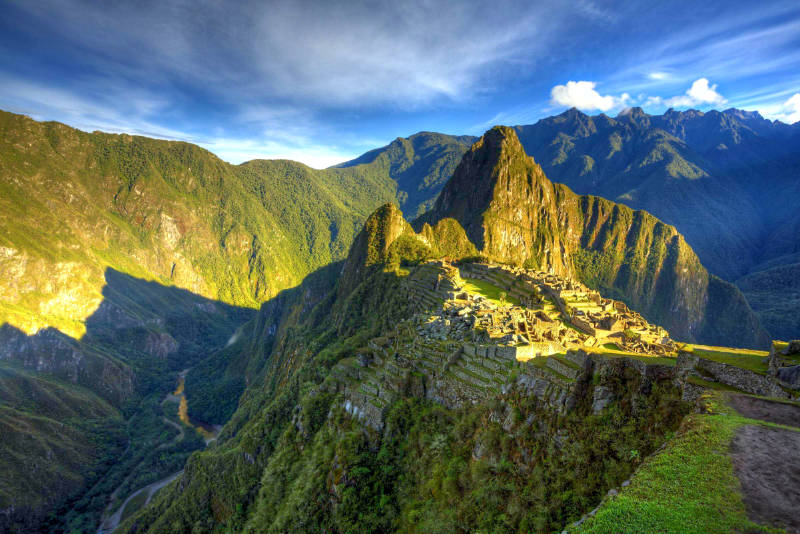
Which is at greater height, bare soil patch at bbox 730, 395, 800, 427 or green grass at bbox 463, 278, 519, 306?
green grass at bbox 463, 278, 519, 306

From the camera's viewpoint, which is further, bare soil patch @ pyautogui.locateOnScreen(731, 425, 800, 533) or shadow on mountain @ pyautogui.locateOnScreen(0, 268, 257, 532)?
shadow on mountain @ pyautogui.locateOnScreen(0, 268, 257, 532)

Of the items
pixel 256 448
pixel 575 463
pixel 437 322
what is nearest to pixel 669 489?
pixel 575 463

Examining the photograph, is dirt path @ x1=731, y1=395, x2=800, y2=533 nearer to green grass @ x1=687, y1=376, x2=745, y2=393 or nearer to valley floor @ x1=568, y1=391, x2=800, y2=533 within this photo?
valley floor @ x1=568, y1=391, x2=800, y2=533

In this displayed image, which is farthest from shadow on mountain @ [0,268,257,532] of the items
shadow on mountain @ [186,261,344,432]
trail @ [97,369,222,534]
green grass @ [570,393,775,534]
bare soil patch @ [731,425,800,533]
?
bare soil patch @ [731,425,800,533]

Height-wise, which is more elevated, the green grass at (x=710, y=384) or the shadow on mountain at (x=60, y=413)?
the green grass at (x=710, y=384)

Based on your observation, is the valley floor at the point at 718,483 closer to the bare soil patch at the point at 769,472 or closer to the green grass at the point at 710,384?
the bare soil patch at the point at 769,472

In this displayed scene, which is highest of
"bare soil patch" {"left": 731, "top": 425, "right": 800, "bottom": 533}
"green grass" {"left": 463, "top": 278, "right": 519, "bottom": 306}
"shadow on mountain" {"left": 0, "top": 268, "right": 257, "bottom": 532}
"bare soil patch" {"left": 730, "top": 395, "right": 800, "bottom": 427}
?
"green grass" {"left": 463, "top": 278, "right": 519, "bottom": 306}

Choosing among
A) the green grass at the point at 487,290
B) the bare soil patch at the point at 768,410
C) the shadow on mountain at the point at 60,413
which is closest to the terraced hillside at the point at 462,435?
the bare soil patch at the point at 768,410
